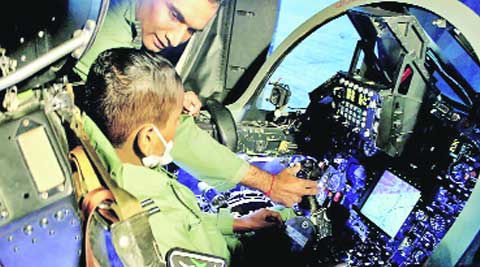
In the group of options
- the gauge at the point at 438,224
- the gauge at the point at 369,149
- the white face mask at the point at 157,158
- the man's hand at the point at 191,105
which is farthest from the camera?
the man's hand at the point at 191,105

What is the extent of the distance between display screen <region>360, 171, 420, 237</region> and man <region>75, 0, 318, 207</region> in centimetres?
38

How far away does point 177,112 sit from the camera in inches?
91.5

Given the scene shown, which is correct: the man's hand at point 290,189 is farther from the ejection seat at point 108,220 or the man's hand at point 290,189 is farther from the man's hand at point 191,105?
the ejection seat at point 108,220

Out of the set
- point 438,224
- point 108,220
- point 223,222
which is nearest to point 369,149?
point 438,224

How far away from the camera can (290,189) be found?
2.80 m

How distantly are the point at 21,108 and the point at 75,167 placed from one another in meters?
0.23

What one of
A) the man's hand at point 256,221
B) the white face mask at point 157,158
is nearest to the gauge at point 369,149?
the man's hand at point 256,221

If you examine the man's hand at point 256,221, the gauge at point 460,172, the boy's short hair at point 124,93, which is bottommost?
the man's hand at point 256,221

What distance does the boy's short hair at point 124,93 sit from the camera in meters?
2.15

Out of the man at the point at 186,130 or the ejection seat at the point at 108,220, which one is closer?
the ejection seat at the point at 108,220

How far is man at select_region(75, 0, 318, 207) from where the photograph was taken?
2.71 metres

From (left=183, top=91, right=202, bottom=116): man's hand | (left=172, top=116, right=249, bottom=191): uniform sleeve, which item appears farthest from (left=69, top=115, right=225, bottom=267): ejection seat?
(left=183, top=91, right=202, bottom=116): man's hand

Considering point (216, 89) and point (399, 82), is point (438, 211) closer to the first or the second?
point (399, 82)

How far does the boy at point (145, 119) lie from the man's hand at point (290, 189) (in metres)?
0.58
